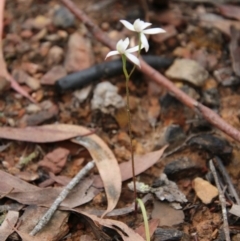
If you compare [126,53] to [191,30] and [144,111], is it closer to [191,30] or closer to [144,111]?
[144,111]

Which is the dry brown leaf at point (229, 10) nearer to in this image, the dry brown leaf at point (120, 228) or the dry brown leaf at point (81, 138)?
the dry brown leaf at point (81, 138)

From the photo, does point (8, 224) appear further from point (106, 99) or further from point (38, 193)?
point (106, 99)

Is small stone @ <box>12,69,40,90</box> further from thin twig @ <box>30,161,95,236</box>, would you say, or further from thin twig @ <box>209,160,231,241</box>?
thin twig @ <box>209,160,231,241</box>

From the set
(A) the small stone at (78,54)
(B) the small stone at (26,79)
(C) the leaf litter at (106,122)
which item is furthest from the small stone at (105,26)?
(B) the small stone at (26,79)

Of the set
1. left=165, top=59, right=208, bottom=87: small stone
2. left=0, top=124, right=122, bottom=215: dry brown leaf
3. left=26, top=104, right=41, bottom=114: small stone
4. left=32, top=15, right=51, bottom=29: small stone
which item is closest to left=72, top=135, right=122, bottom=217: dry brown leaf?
left=0, top=124, right=122, bottom=215: dry brown leaf

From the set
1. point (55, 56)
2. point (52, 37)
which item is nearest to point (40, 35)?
point (52, 37)

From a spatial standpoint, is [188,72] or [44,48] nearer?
[188,72]

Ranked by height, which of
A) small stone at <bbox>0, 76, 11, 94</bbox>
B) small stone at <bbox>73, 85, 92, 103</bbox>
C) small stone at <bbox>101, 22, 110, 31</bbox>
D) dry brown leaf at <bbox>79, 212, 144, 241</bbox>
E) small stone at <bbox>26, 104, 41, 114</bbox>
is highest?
small stone at <bbox>101, 22, 110, 31</bbox>

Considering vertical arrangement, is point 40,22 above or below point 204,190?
above
